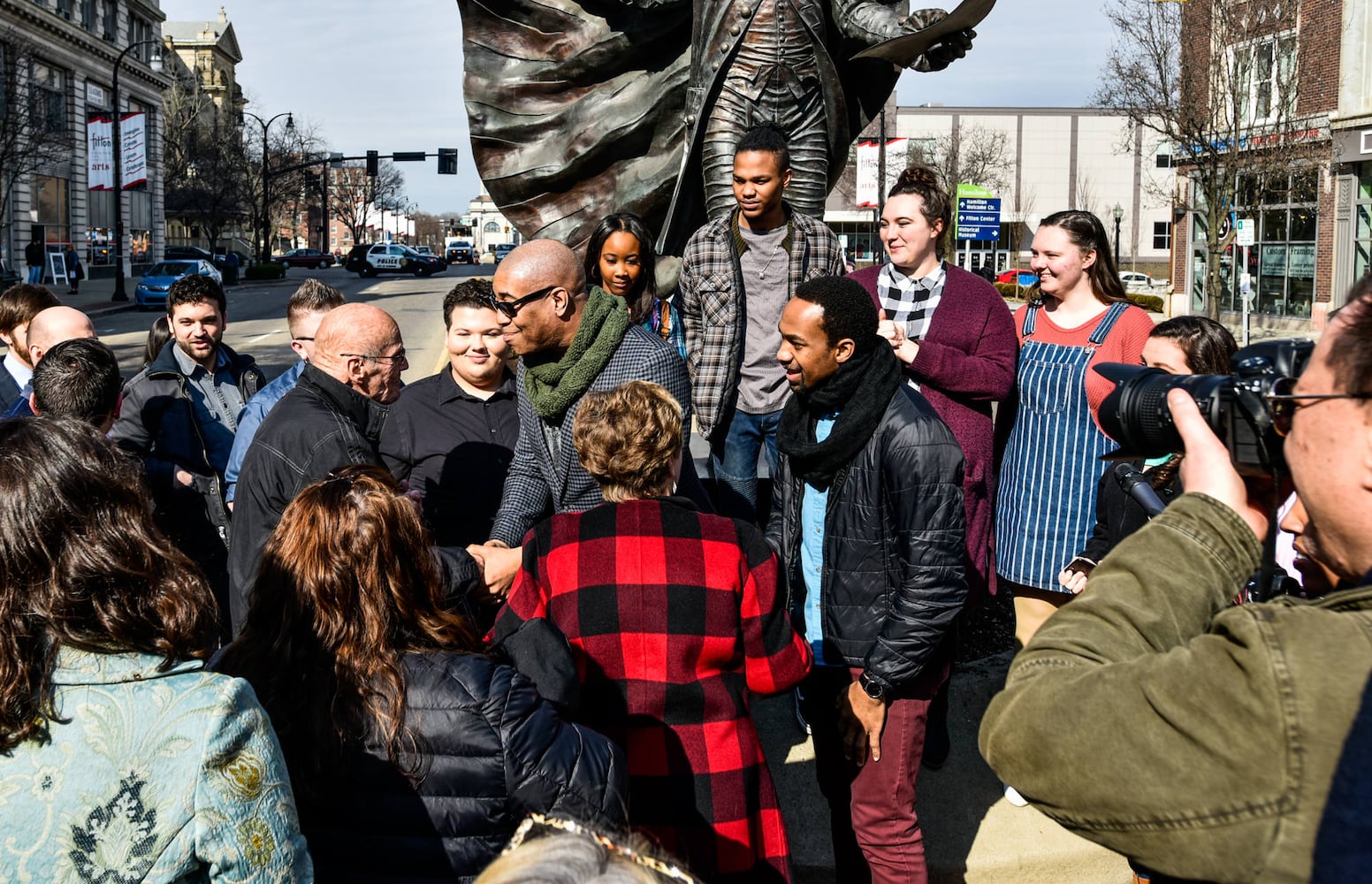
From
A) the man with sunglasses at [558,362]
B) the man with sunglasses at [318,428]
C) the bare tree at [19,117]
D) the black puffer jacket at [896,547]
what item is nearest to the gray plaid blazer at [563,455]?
the man with sunglasses at [558,362]

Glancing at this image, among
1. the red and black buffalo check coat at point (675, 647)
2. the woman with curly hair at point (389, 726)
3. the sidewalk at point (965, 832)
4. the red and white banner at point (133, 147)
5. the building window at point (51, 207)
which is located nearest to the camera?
the woman with curly hair at point (389, 726)

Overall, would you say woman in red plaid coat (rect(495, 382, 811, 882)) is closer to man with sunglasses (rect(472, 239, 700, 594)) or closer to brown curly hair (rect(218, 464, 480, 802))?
brown curly hair (rect(218, 464, 480, 802))

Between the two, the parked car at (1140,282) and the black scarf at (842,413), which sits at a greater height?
the parked car at (1140,282)

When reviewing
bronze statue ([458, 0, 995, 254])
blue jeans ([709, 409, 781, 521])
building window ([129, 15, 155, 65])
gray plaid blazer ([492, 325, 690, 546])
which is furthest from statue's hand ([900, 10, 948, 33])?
building window ([129, 15, 155, 65])

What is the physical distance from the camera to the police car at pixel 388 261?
194ft

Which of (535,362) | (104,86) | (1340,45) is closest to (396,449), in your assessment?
(535,362)

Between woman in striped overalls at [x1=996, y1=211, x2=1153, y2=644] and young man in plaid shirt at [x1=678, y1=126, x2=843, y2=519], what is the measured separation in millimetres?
934

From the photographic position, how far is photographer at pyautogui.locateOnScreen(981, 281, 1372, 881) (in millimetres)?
1209

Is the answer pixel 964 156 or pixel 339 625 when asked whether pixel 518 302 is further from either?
pixel 964 156

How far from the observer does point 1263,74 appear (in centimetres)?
2792

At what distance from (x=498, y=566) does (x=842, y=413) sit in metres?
1.04

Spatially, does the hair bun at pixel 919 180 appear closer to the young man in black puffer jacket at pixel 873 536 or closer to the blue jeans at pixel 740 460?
the blue jeans at pixel 740 460

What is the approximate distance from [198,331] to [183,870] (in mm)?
3626

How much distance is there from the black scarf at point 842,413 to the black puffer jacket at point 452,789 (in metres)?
1.30
